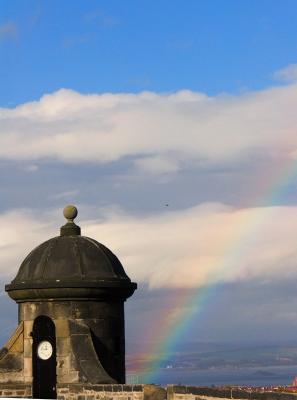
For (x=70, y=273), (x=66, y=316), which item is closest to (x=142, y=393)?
(x=66, y=316)

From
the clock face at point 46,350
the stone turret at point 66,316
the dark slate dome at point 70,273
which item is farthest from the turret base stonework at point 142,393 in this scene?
the dark slate dome at point 70,273

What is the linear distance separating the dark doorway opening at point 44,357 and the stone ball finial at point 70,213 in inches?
69.3

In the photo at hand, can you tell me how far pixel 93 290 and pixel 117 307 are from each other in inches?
30.3

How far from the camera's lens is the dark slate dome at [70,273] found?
49.0ft

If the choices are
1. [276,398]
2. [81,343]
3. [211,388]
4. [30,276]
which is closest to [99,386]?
[81,343]

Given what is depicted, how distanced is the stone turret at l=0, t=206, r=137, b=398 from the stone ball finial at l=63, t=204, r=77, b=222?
7.5 inches

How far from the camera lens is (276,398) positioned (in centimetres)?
936

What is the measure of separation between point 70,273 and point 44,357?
148 centimetres

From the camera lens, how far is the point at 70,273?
49.4 feet

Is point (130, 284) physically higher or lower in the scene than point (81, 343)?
higher

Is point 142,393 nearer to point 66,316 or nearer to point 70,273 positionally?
point 66,316

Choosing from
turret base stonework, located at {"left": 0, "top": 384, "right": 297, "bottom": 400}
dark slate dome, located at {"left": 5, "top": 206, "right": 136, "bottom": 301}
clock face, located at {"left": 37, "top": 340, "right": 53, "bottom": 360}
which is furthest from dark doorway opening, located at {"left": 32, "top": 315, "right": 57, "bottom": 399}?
dark slate dome, located at {"left": 5, "top": 206, "right": 136, "bottom": 301}

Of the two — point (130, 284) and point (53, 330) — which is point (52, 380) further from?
→ point (130, 284)

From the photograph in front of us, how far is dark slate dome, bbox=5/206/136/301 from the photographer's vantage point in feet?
49.0
